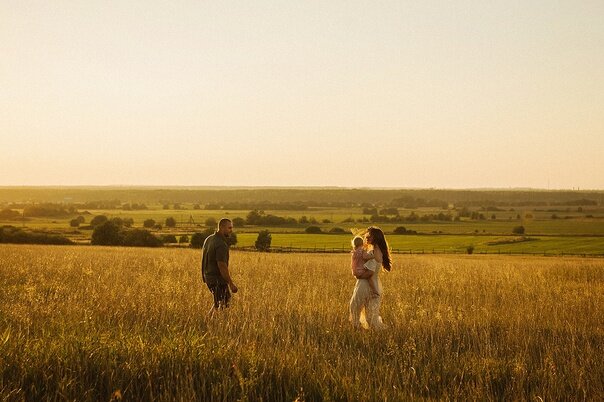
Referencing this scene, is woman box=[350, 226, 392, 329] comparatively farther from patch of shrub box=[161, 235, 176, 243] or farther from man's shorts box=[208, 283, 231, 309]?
patch of shrub box=[161, 235, 176, 243]

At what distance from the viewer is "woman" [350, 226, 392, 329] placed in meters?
10.8

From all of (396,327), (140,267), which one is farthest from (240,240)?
(396,327)

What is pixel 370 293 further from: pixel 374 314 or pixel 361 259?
pixel 361 259

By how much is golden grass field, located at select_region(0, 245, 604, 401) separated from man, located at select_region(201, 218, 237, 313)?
1.47ft

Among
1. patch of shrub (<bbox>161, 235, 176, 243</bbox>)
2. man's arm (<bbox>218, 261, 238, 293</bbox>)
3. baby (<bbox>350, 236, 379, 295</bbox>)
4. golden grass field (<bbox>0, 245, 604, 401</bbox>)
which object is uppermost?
baby (<bbox>350, 236, 379, 295</bbox>)

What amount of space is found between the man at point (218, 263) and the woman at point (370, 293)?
2.26 metres

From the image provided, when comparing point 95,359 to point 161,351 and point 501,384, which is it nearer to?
point 161,351

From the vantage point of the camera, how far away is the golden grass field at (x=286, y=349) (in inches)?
259

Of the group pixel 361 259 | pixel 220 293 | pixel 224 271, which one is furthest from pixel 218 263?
pixel 361 259

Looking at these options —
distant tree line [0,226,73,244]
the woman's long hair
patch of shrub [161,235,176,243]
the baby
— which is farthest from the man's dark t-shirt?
patch of shrub [161,235,176,243]


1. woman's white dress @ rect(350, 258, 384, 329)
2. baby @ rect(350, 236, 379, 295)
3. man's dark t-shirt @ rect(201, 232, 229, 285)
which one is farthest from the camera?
man's dark t-shirt @ rect(201, 232, 229, 285)

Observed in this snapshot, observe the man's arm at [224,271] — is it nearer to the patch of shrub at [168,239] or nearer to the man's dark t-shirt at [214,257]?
the man's dark t-shirt at [214,257]

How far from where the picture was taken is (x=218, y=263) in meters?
11.1

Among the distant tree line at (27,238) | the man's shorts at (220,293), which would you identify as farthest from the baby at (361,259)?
the distant tree line at (27,238)
